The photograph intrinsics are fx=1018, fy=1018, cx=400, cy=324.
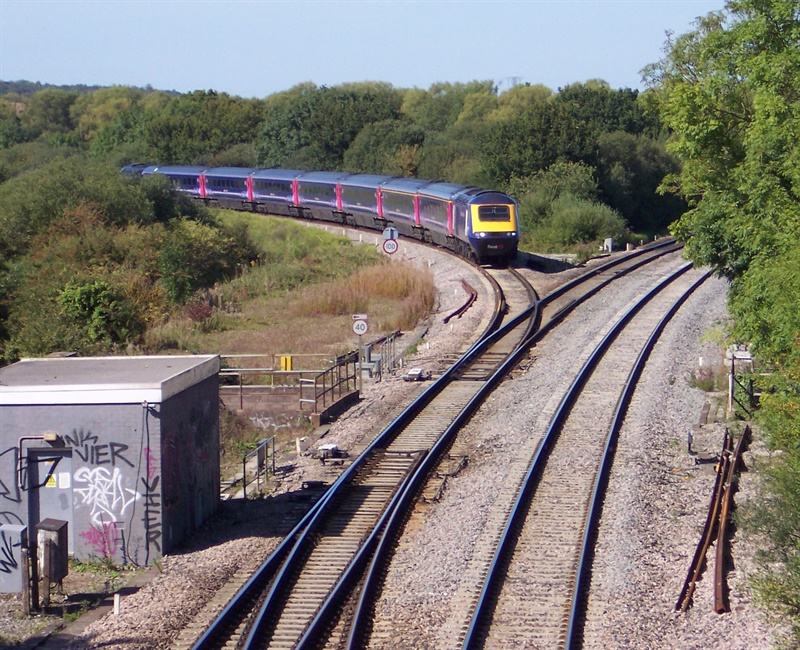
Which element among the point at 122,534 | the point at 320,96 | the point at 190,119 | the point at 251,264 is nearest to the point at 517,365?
the point at 122,534

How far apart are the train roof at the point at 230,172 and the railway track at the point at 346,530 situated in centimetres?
3891

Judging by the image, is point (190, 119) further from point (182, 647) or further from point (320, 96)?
point (182, 647)

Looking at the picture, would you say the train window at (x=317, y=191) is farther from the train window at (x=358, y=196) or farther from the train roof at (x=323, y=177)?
the train window at (x=358, y=196)

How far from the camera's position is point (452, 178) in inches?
2510

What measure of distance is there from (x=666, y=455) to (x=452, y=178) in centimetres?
4923

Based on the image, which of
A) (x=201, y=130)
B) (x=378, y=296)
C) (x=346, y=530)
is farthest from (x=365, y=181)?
Result: (x=201, y=130)

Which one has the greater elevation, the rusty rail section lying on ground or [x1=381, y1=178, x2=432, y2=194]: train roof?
[x1=381, y1=178, x2=432, y2=194]: train roof

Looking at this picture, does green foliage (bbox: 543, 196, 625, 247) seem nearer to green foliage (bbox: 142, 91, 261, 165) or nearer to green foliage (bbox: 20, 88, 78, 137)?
green foliage (bbox: 142, 91, 261, 165)

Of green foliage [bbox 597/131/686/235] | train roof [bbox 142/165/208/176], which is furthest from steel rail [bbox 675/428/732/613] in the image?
train roof [bbox 142/165/208/176]

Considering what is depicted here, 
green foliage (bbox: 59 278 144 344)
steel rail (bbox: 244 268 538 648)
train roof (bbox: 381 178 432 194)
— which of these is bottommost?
steel rail (bbox: 244 268 538 648)

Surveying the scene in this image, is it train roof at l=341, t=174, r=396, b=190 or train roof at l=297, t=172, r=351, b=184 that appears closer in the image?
train roof at l=341, t=174, r=396, b=190

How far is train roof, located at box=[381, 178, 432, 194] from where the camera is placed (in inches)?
1666

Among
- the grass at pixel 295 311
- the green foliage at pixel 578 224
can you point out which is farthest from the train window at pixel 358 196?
the green foliage at pixel 578 224

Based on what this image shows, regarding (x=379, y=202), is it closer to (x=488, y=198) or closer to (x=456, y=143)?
(x=488, y=198)
